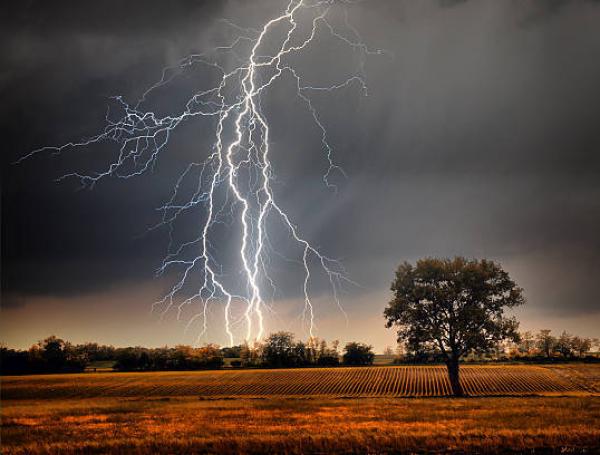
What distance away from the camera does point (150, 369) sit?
7288 cm

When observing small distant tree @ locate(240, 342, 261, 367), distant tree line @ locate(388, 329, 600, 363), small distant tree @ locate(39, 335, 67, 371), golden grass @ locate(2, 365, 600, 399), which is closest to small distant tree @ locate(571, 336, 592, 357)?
distant tree line @ locate(388, 329, 600, 363)

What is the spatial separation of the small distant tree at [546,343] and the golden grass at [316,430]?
60.8m

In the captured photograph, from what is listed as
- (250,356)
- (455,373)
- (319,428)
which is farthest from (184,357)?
(319,428)

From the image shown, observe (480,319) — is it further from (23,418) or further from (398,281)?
(23,418)

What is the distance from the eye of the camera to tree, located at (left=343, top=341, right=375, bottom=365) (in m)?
71.8

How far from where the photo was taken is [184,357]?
237ft

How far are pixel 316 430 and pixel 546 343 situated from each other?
78879mm

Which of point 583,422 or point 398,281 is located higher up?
point 398,281

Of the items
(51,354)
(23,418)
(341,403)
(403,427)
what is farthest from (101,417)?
(51,354)

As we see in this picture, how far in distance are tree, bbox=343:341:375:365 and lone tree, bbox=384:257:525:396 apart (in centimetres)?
3757

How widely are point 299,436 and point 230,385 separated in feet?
110

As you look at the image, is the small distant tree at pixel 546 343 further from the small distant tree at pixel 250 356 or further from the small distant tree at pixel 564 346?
the small distant tree at pixel 250 356

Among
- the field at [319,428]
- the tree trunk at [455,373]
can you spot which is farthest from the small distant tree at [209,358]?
the tree trunk at [455,373]

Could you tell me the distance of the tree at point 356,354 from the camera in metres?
71.8
